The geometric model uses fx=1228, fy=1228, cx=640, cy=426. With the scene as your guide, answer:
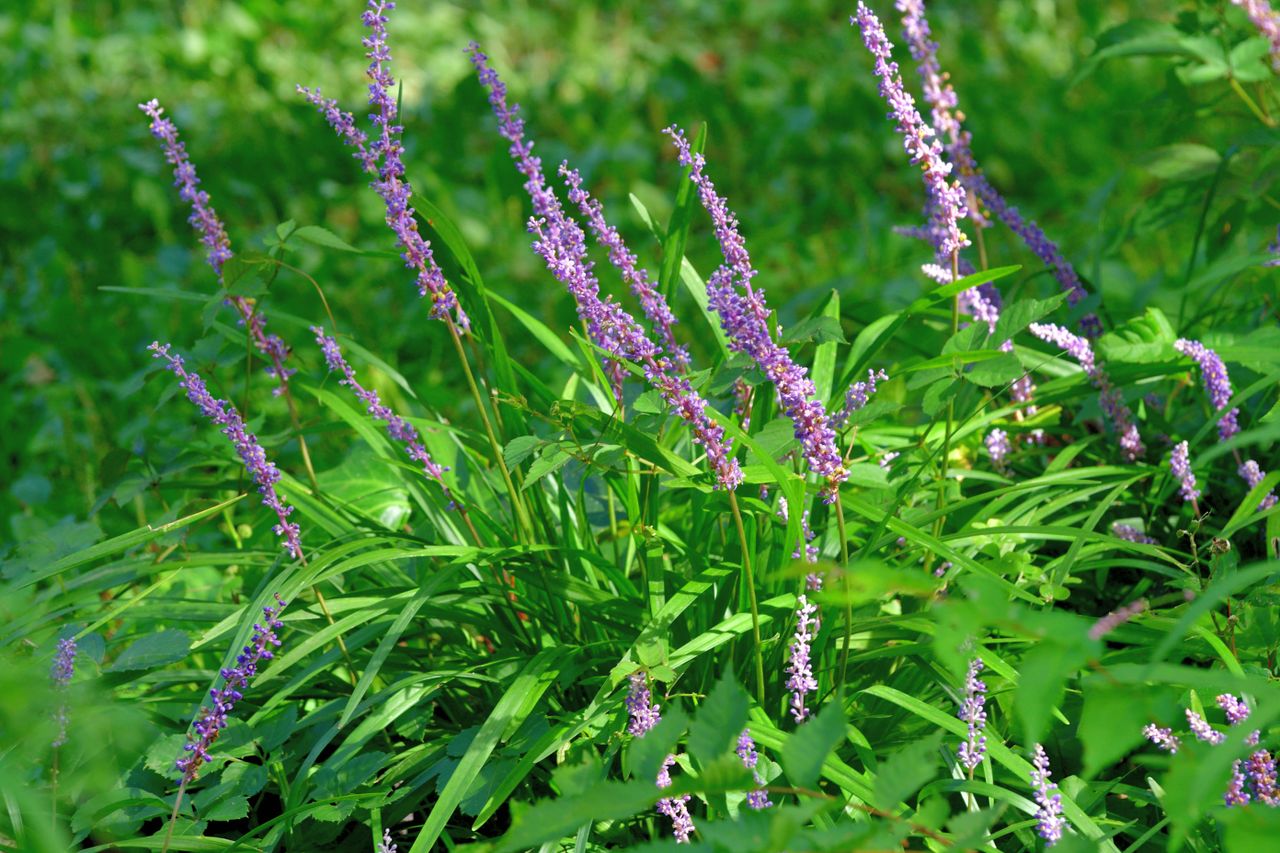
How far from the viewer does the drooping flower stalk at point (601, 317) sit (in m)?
1.52

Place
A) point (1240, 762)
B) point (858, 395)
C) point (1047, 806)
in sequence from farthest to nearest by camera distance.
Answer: point (858, 395) < point (1240, 762) < point (1047, 806)

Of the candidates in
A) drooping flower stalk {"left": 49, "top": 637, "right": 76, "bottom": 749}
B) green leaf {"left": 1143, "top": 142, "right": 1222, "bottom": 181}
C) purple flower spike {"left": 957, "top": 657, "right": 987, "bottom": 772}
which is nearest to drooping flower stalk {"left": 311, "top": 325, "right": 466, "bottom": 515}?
drooping flower stalk {"left": 49, "top": 637, "right": 76, "bottom": 749}

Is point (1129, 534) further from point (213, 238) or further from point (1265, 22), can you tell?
point (213, 238)

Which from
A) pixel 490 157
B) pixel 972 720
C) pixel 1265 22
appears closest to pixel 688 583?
pixel 972 720

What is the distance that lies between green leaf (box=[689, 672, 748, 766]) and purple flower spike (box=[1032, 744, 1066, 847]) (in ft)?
1.57

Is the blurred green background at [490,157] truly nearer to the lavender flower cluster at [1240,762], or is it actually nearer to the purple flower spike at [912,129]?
the purple flower spike at [912,129]

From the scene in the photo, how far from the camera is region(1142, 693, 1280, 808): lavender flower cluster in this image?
146 centimetres

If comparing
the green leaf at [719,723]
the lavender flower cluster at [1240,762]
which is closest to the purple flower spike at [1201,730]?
the lavender flower cluster at [1240,762]

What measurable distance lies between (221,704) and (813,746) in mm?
868

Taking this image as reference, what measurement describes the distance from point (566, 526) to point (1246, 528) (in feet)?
3.79

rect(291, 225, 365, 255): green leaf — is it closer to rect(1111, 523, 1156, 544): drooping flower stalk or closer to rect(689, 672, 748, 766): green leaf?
rect(689, 672, 748, 766): green leaf

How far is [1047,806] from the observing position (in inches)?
56.9

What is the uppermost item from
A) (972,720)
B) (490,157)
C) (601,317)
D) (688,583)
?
(490,157)

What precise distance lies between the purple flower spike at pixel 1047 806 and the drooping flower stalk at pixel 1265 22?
1.66 metres
